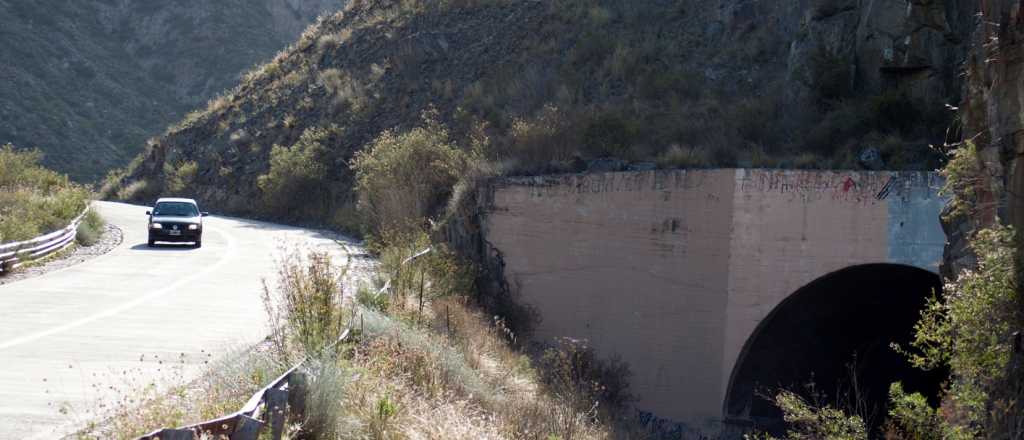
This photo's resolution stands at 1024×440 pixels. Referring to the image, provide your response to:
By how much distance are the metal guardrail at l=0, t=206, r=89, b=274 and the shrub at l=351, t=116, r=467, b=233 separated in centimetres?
778

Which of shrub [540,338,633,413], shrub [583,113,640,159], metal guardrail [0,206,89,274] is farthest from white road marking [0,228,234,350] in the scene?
shrub [583,113,640,159]

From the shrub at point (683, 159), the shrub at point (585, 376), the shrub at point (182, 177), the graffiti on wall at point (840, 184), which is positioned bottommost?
the shrub at point (585, 376)

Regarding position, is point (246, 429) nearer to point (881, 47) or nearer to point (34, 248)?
point (34, 248)

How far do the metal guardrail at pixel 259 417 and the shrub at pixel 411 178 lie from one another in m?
15.8

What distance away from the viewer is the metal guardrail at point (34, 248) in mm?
21531

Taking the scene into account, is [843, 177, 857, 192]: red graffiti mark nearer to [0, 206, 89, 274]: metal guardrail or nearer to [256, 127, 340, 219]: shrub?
[0, 206, 89, 274]: metal guardrail

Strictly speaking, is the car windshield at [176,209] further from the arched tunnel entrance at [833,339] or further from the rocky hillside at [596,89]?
the arched tunnel entrance at [833,339]

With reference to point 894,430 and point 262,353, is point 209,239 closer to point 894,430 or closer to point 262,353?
→ point 262,353

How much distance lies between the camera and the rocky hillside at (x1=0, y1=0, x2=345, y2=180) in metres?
61.4

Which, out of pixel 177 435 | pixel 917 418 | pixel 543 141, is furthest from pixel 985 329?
pixel 543 141

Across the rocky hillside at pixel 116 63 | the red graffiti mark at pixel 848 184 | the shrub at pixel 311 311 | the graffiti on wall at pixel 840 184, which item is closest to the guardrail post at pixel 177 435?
the shrub at pixel 311 311

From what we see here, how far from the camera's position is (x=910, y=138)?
24391 millimetres

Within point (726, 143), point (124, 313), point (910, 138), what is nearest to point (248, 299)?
point (124, 313)

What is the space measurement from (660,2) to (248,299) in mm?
27547
